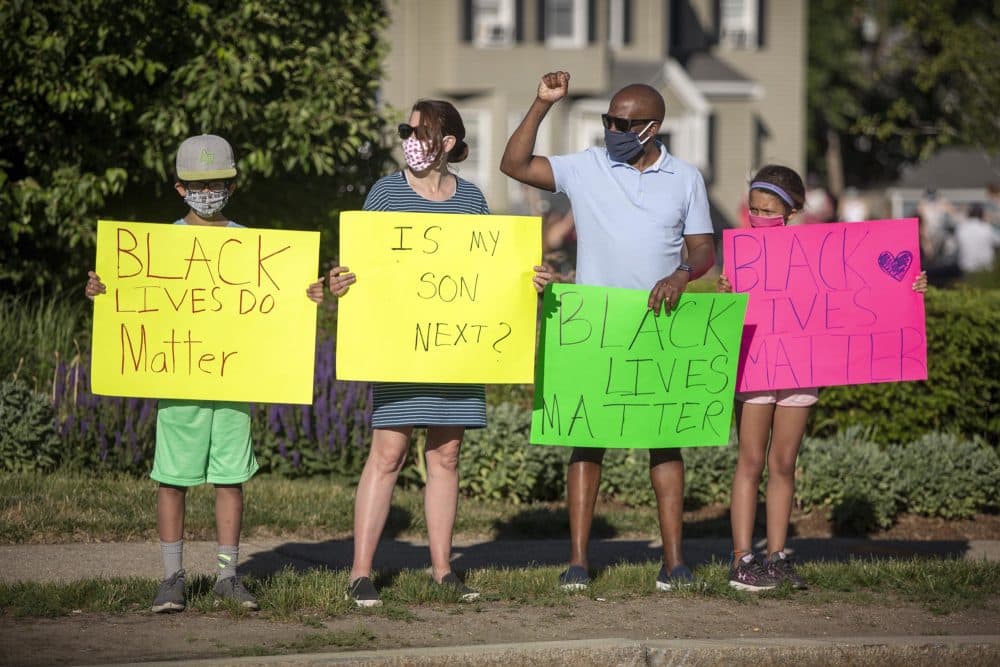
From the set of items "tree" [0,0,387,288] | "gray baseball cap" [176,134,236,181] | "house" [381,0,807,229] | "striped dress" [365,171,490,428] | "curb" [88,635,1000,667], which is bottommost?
"curb" [88,635,1000,667]

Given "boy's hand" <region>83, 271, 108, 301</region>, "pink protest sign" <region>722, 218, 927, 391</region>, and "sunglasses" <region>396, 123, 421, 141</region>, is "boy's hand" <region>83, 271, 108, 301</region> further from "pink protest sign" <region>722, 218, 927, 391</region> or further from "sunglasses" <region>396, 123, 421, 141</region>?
"pink protest sign" <region>722, 218, 927, 391</region>

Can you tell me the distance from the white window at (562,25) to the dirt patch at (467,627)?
26.5m

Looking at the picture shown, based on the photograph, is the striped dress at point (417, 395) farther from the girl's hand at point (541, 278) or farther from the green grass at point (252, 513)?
the green grass at point (252, 513)

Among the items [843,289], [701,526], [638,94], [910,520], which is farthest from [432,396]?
[910,520]

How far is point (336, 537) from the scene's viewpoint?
7480 mm

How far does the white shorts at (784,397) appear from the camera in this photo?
6.43m

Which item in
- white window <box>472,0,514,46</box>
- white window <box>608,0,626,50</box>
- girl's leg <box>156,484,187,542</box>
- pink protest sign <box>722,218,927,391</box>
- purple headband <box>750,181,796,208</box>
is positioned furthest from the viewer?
white window <box>608,0,626,50</box>

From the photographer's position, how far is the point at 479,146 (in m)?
32.3

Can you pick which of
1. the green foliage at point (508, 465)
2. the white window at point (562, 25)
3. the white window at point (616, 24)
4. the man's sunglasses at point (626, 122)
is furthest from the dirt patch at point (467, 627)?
the white window at point (616, 24)

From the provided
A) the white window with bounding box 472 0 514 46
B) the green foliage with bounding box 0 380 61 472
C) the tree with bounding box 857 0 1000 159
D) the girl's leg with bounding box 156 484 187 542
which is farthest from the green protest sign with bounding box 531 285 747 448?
the white window with bounding box 472 0 514 46

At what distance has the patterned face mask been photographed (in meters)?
5.74

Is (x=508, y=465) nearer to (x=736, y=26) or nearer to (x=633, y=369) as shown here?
(x=633, y=369)

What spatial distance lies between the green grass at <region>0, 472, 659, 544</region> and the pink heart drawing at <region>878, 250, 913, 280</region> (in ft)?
7.17

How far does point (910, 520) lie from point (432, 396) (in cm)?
405
